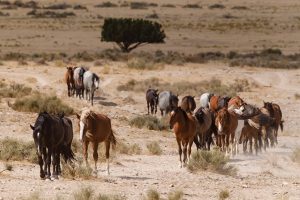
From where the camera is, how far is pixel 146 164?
21281 millimetres

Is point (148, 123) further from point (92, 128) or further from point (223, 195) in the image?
point (223, 195)

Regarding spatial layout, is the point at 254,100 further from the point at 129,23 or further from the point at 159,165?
the point at 129,23

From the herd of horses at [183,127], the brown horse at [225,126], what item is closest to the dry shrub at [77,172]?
the herd of horses at [183,127]

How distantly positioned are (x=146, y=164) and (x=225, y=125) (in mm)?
3266

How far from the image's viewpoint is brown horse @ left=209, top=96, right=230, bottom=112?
27.8 meters

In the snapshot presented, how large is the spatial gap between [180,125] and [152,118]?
10.4 metres

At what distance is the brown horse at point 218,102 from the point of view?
91.2 feet

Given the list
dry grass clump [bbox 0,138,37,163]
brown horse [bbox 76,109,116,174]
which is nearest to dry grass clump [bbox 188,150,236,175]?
brown horse [bbox 76,109,116,174]

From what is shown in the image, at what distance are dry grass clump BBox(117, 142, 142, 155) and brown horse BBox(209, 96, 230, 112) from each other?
4.37 m

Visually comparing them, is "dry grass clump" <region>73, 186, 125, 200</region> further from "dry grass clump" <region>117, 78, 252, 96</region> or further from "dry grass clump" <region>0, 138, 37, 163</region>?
"dry grass clump" <region>117, 78, 252, 96</region>

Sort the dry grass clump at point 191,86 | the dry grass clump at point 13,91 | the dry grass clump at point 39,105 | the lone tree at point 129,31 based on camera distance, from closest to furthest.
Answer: the dry grass clump at point 39,105
the dry grass clump at point 13,91
the dry grass clump at point 191,86
the lone tree at point 129,31

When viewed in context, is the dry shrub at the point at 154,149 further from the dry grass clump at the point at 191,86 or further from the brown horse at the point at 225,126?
the dry grass clump at the point at 191,86

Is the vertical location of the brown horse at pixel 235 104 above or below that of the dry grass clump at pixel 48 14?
above

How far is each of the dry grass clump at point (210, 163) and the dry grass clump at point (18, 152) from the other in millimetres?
3809
